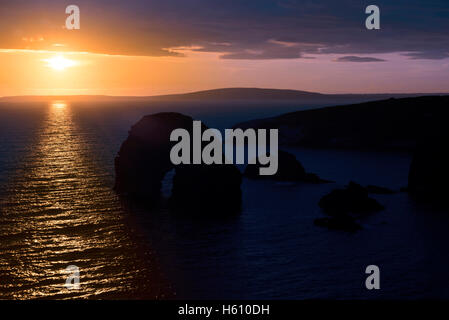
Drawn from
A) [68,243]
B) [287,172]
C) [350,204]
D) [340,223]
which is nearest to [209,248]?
[68,243]

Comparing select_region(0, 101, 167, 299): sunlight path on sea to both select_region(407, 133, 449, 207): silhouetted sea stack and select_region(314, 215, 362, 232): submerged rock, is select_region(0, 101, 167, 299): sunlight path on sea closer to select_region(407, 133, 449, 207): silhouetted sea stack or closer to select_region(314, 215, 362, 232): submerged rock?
select_region(314, 215, 362, 232): submerged rock

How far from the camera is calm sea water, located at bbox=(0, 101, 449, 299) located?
34.2m

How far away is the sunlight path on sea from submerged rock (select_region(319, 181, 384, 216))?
22.6 metres

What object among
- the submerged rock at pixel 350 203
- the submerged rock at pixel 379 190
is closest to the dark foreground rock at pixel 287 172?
the submerged rock at pixel 379 190

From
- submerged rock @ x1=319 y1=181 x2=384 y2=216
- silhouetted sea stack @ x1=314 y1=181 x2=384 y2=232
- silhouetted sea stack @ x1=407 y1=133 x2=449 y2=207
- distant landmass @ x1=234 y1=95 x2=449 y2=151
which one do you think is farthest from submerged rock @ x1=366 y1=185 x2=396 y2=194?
distant landmass @ x1=234 y1=95 x2=449 y2=151

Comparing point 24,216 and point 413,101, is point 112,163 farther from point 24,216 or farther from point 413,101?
point 413,101

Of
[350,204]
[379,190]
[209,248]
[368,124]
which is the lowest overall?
[209,248]

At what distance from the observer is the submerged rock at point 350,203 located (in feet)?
187

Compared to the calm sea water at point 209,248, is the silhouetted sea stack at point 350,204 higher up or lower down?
higher up

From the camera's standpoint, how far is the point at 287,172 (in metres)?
79.6

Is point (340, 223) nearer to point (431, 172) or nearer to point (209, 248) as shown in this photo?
point (209, 248)

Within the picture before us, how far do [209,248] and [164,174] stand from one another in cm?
2496

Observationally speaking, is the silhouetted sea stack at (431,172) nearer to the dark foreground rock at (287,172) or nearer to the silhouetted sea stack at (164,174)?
the dark foreground rock at (287,172)

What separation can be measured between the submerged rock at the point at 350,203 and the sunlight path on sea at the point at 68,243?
2263 centimetres
